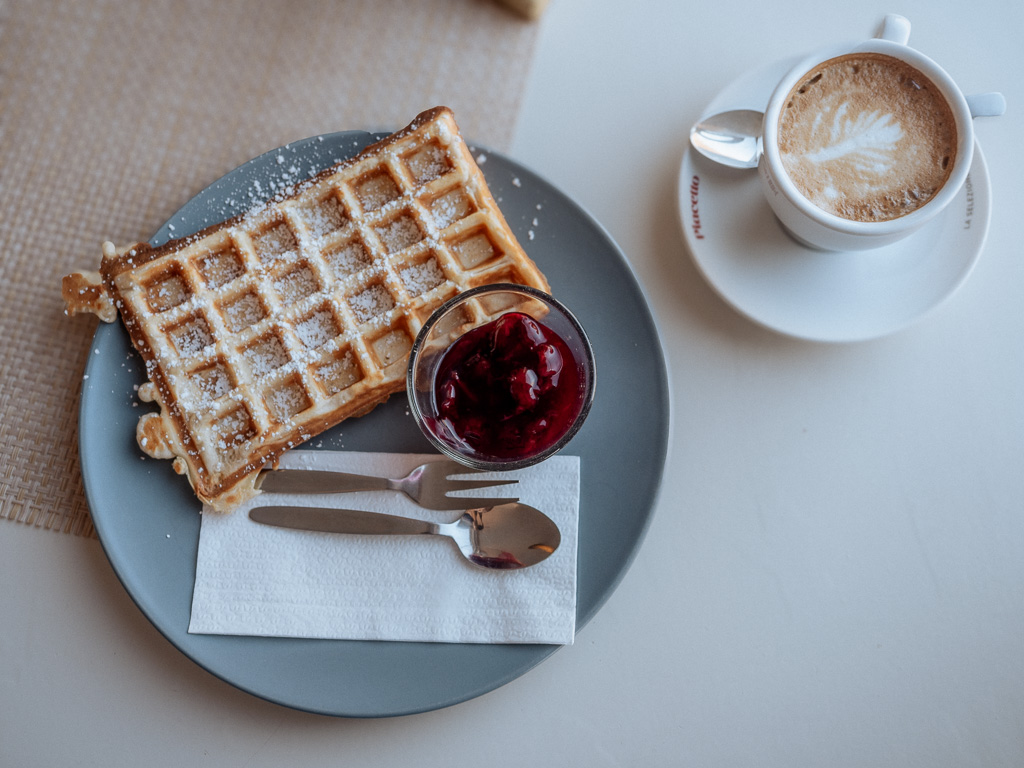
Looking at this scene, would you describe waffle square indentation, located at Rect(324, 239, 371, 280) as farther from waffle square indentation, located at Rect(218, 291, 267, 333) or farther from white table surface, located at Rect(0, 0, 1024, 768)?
white table surface, located at Rect(0, 0, 1024, 768)

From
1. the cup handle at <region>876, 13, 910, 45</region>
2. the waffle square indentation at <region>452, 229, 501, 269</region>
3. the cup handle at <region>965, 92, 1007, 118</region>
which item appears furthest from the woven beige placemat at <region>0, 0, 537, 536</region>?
the cup handle at <region>965, 92, 1007, 118</region>

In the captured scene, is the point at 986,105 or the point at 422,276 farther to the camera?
the point at 422,276

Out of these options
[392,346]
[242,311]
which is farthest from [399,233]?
[242,311]

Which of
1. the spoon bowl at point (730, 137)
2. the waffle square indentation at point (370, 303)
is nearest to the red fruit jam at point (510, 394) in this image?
the waffle square indentation at point (370, 303)

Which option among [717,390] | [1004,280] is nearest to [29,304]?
[717,390]

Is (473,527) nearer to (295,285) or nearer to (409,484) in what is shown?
(409,484)

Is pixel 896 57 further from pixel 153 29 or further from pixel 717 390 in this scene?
pixel 153 29

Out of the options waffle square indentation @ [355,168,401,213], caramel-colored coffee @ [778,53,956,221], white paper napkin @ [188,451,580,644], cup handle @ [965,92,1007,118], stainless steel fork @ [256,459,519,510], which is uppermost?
cup handle @ [965,92,1007,118]

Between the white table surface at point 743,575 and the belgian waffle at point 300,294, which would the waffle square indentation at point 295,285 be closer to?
the belgian waffle at point 300,294
